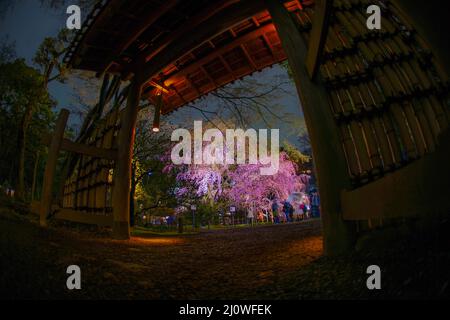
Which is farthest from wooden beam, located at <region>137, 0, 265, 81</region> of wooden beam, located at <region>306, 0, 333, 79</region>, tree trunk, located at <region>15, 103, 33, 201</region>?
tree trunk, located at <region>15, 103, 33, 201</region>

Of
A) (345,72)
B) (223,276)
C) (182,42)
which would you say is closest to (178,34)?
(182,42)

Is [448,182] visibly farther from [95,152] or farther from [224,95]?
[95,152]

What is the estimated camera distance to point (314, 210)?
76.4 feet

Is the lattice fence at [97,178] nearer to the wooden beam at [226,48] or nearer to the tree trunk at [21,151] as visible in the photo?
the wooden beam at [226,48]

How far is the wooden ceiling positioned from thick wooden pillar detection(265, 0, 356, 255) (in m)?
2.01

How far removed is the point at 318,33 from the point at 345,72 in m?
0.86

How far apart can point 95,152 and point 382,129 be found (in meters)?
7.52

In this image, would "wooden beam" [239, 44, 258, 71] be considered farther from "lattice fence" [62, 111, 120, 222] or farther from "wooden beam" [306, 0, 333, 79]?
"lattice fence" [62, 111, 120, 222]

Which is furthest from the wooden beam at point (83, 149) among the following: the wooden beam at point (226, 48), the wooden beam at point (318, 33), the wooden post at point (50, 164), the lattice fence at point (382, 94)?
the lattice fence at point (382, 94)

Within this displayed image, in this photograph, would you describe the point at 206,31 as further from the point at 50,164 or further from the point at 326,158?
the point at 50,164

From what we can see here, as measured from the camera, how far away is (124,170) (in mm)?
8203

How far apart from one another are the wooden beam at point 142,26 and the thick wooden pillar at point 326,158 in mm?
3236
